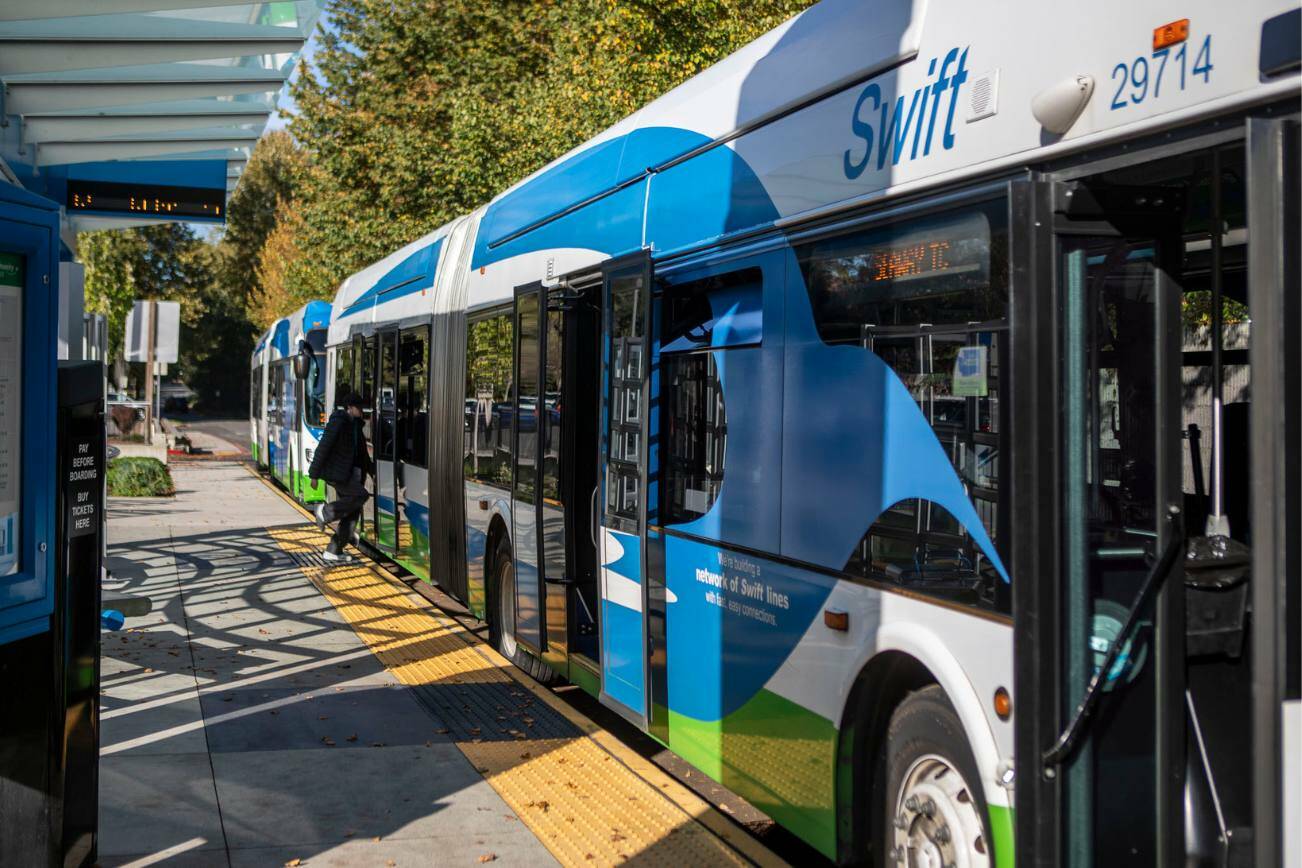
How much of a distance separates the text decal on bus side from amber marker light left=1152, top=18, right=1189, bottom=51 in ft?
2.78

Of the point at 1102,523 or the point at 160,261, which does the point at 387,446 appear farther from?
the point at 160,261

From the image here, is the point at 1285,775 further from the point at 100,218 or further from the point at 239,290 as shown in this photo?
the point at 239,290

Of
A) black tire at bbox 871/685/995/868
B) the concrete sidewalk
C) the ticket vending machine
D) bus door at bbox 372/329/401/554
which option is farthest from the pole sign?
black tire at bbox 871/685/995/868

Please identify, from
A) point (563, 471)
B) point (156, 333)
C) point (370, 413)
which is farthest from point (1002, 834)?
point (156, 333)

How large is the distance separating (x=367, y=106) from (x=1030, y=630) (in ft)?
92.2

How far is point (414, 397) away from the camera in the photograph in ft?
42.7

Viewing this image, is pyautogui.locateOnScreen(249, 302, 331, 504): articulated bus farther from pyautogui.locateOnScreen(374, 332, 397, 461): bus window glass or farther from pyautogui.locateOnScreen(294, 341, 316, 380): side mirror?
pyautogui.locateOnScreen(374, 332, 397, 461): bus window glass

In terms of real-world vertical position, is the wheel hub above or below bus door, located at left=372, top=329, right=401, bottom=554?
below

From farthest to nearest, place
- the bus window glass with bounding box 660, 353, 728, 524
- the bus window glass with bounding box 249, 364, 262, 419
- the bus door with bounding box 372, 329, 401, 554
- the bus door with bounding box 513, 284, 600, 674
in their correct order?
the bus window glass with bounding box 249, 364, 262, 419 → the bus door with bounding box 372, 329, 401, 554 → the bus door with bounding box 513, 284, 600, 674 → the bus window glass with bounding box 660, 353, 728, 524

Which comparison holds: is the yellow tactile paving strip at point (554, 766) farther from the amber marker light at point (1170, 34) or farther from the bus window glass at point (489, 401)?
the amber marker light at point (1170, 34)

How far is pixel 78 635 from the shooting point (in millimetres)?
5098

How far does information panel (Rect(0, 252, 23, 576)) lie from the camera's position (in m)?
4.40

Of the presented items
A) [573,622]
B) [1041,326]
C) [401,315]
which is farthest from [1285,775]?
[401,315]

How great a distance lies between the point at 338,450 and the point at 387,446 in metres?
0.76
